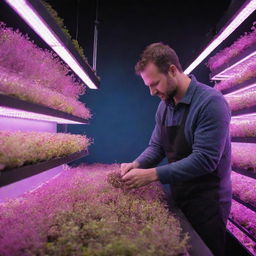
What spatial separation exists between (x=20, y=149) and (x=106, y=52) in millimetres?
6207

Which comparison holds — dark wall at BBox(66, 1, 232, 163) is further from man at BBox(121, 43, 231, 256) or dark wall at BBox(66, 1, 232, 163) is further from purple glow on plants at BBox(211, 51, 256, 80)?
man at BBox(121, 43, 231, 256)

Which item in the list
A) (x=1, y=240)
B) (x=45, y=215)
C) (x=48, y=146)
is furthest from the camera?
(x=48, y=146)

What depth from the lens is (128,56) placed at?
796 centimetres

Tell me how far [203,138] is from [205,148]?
9 cm

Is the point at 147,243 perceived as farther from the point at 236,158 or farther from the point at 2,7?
the point at 2,7

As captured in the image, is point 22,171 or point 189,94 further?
point 189,94

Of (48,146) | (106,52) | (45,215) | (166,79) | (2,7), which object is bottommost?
(45,215)

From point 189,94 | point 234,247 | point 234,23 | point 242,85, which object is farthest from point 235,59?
point 234,247

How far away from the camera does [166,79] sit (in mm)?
3010

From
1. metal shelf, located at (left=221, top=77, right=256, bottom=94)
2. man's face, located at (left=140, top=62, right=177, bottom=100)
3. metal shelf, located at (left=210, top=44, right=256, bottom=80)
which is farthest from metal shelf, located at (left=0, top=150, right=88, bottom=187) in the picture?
metal shelf, located at (left=210, top=44, right=256, bottom=80)

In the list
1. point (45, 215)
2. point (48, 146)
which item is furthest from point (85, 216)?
point (48, 146)

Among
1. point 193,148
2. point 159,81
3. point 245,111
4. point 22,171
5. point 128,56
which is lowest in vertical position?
point 22,171

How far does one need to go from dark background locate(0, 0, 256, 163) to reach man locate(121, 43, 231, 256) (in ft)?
15.3

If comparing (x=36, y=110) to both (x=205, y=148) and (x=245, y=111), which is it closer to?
(x=205, y=148)
